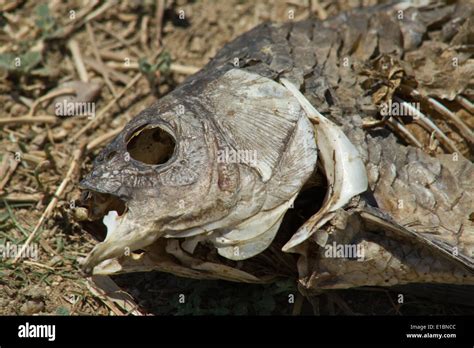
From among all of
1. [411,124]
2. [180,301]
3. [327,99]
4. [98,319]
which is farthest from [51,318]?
[411,124]

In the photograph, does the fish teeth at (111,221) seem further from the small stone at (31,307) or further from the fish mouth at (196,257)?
the small stone at (31,307)

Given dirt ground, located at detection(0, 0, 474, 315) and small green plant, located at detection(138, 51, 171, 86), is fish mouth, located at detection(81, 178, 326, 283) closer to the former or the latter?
dirt ground, located at detection(0, 0, 474, 315)

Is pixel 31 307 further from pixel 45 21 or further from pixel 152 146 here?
pixel 45 21

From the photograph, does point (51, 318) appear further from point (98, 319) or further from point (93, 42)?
point (93, 42)

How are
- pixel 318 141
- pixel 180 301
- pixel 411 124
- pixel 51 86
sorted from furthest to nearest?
pixel 51 86
pixel 411 124
pixel 180 301
pixel 318 141

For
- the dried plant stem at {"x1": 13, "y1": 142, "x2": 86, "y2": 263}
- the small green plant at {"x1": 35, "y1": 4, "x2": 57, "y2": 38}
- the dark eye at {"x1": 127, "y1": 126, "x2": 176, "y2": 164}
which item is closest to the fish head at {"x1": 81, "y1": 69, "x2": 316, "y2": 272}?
the dark eye at {"x1": 127, "y1": 126, "x2": 176, "y2": 164}

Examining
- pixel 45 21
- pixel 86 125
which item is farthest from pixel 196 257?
pixel 45 21
